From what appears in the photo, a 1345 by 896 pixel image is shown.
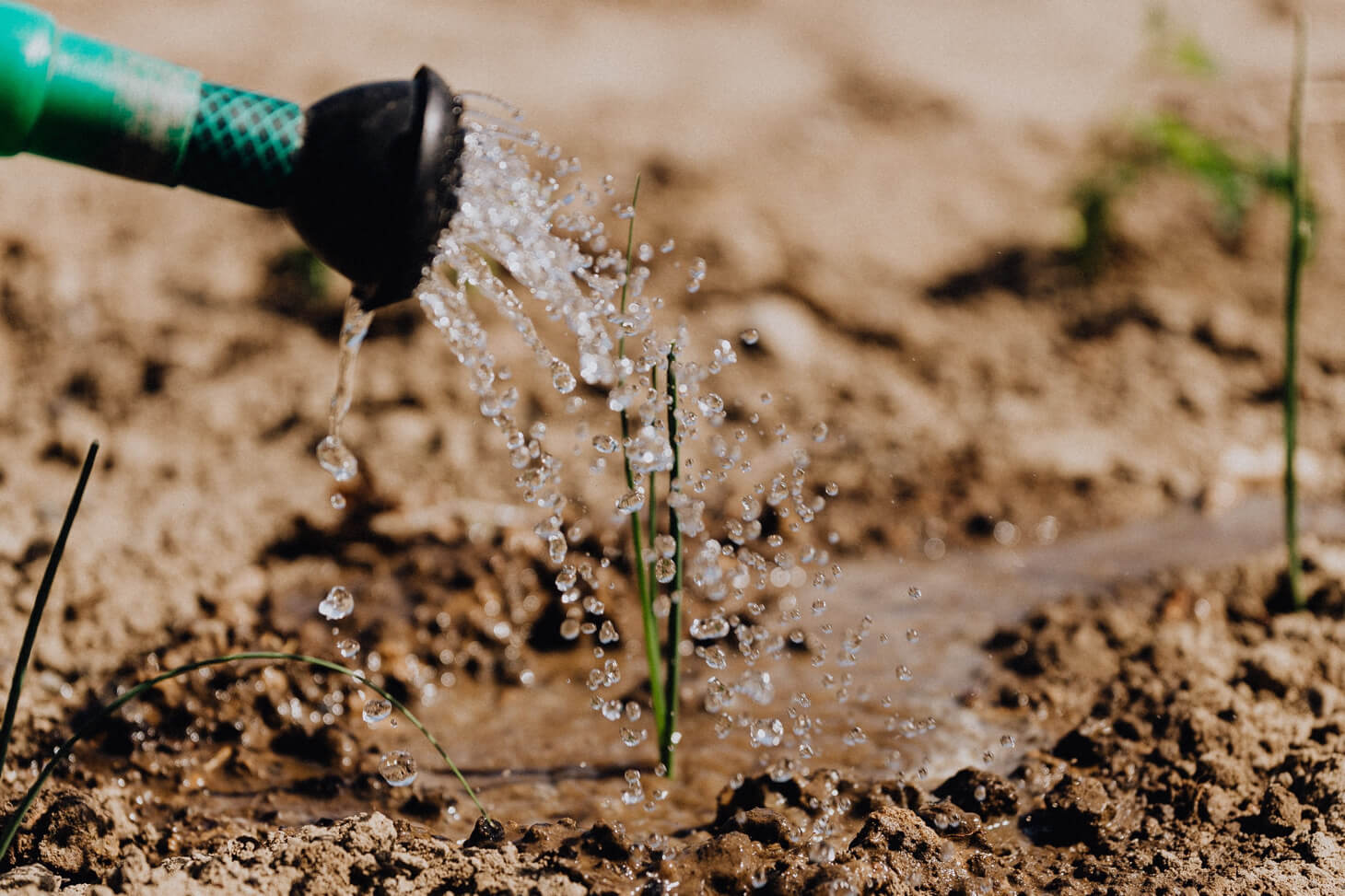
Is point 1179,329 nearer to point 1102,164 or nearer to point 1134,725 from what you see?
point 1102,164

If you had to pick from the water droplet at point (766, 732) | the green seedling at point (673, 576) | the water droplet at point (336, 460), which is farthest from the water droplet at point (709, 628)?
the water droplet at point (336, 460)

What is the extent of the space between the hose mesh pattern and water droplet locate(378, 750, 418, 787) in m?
0.95

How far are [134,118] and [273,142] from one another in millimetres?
146

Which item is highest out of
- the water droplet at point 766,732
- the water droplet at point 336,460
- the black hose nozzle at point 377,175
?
the black hose nozzle at point 377,175

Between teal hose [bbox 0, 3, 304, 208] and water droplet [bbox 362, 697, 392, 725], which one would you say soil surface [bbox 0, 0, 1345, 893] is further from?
teal hose [bbox 0, 3, 304, 208]

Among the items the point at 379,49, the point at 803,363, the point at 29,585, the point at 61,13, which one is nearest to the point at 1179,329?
the point at 803,363

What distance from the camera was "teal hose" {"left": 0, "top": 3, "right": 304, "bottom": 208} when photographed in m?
1.21

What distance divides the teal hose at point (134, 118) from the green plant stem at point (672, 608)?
0.62 meters

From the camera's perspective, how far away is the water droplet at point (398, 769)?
5.94ft

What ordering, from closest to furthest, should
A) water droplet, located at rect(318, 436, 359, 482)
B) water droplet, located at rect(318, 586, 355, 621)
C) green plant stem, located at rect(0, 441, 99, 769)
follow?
green plant stem, located at rect(0, 441, 99, 769) → water droplet, located at rect(318, 436, 359, 482) → water droplet, located at rect(318, 586, 355, 621)

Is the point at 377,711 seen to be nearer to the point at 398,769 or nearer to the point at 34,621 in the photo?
the point at 398,769

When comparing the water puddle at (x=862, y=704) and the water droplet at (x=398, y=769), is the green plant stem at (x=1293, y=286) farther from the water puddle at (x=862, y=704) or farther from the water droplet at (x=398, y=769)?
the water droplet at (x=398, y=769)

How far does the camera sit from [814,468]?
2.91 meters

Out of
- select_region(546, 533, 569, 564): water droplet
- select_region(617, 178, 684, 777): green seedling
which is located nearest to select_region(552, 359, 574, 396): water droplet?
select_region(617, 178, 684, 777): green seedling
